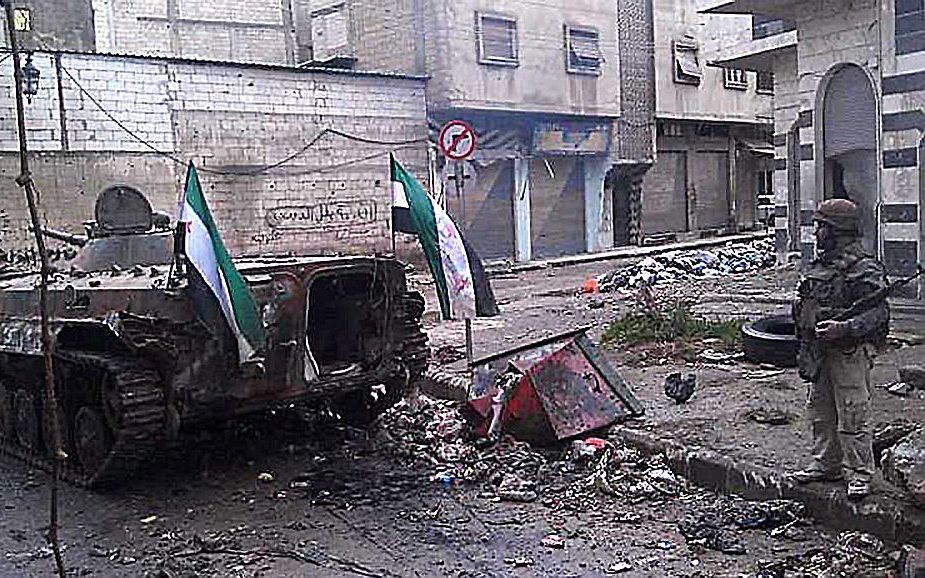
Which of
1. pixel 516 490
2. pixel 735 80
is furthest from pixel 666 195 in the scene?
pixel 516 490

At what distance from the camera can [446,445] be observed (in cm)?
723

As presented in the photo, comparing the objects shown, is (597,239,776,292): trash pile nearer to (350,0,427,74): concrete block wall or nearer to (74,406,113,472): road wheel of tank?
(350,0,427,74): concrete block wall

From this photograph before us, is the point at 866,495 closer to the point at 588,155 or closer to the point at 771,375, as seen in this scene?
the point at 771,375

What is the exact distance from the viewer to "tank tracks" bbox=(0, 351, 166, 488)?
6.21 m

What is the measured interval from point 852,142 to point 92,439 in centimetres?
1121

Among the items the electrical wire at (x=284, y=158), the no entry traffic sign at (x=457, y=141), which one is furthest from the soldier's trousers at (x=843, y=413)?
the electrical wire at (x=284, y=158)

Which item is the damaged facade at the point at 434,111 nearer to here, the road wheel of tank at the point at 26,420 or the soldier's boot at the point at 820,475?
the road wheel of tank at the point at 26,420

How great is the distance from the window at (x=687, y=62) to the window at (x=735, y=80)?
123cm

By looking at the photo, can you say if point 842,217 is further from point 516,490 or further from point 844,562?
point 516,490

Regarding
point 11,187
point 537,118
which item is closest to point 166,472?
point 11,187

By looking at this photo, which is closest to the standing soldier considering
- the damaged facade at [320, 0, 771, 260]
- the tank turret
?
the tank turret

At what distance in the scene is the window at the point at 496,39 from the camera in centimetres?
2408

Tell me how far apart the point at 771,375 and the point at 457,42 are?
16.5 meters

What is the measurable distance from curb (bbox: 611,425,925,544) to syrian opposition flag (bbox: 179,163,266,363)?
2630mm
